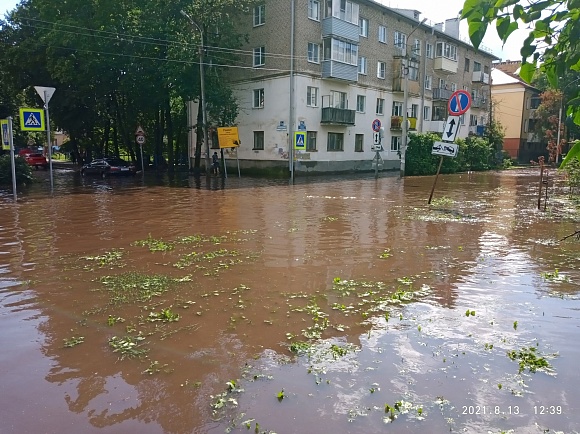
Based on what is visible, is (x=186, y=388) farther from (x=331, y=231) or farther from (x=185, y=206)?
(x=185, y=206)

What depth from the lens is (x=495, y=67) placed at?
7062 centimetres

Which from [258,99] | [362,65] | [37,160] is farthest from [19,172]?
[362,65]

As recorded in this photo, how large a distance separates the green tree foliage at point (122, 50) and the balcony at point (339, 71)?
6.44 metres

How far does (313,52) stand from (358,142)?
8.85 metres

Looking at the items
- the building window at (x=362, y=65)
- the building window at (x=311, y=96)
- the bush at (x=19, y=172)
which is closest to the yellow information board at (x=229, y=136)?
the building window at (x=311, y=96)

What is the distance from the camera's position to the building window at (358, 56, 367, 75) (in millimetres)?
39062

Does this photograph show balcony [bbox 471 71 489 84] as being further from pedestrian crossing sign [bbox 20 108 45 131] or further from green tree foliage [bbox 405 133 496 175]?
pedestrian crossing sign [bbox 20 108 45 131]

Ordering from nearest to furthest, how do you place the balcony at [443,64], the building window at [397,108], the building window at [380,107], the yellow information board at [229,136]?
the yellow information board at [229,136], the building window at [380,107], the building window at [397,108], the balcony at [443,64]

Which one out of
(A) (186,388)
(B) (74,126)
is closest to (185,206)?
(A) (186,388)

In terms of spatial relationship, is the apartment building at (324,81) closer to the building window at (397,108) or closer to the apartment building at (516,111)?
the building window at (397,108)

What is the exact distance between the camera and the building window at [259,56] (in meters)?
34.7

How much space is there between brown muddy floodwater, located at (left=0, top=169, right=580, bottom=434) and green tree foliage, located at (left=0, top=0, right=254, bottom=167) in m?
23.3

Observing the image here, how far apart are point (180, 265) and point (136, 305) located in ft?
6.87

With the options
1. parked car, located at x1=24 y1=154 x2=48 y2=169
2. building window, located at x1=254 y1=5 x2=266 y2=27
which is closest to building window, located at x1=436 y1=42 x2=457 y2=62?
building window, located at x1=254 y1=5 x2=266 y2=27
